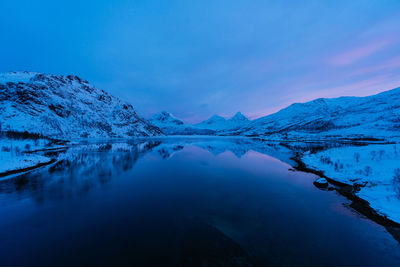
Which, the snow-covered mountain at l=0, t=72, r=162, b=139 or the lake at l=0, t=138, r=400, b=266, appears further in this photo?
the snow-covered mountain at l=0, t=72, r=162, b=139

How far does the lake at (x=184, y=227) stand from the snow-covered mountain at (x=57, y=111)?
123332mm

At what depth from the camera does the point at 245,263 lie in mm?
7141

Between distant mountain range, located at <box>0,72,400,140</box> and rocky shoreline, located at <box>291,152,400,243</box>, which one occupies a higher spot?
distant mountain range, located at <box>0,72,400,140</box>

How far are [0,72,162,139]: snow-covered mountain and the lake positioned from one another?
123m

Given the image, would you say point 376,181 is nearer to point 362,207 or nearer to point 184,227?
point 362,207

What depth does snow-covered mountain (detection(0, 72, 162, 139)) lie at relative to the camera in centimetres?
10925

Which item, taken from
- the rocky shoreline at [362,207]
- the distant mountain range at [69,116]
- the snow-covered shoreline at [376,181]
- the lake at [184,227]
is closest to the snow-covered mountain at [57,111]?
the distant mountain range at [69,116]

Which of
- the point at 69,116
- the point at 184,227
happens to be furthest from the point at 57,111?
the point at 184,227

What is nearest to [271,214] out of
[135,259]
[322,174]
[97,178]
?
[135,259]

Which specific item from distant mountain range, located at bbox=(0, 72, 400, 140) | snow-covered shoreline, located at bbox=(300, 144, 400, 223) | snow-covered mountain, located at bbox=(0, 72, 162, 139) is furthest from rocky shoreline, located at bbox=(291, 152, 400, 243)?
snow-covered mountain, located at bbox=(0, 72, 162, 139)

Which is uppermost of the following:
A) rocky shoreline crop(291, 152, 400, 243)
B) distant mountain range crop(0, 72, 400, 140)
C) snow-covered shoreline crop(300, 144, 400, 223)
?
distant mountain range crop(0, 72, 400, 140)

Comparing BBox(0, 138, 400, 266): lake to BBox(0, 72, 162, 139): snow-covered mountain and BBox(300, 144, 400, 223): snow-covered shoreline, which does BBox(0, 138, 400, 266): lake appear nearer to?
BBox(300, 144, 400, 223): snow-covered shoreline

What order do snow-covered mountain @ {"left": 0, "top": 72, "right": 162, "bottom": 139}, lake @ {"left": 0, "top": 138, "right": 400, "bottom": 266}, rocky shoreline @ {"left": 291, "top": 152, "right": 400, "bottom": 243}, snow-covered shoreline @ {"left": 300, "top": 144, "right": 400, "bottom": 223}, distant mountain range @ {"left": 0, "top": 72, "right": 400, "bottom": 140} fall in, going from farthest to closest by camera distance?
snow-covered mountain @ {"left": 0, "top": 72, "right": 162, "bottom": 139} → distant mountain range @ {"left": 0, "top": 72, "right": 400, "bottom": 140} → snow-covered shoreline @ {"left": 300, "top": 144, "right": 400, "bottom": 223} → rocky shoreline @ {"left": 291, "top": 152, "right": 400, "bottom": 243} → lake @ {"left": 0, "top": 138, "right": 400, "bottom": 266}

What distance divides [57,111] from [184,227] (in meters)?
172
